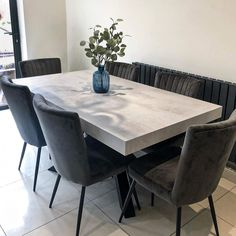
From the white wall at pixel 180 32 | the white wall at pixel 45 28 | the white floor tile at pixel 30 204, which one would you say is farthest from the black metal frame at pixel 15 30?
the white floor tile at pixel 30 204

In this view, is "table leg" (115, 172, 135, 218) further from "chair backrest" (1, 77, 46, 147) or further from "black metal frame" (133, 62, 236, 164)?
"black metal frame" (133, 62, 236, 164)

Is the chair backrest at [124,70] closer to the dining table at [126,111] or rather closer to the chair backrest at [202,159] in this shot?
the dining table at [126,111]

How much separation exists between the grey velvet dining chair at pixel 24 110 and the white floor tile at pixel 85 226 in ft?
2.00

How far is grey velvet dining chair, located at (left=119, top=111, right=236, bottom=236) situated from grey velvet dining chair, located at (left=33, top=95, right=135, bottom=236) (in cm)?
15

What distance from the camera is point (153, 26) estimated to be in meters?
3.00

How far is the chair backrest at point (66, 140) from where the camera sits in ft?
4.76

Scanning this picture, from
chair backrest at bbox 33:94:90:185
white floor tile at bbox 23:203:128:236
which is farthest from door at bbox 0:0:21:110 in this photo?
chair backrest at bbox 33:94:90:185

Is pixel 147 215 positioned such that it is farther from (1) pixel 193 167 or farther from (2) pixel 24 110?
(2) pixel 24 110

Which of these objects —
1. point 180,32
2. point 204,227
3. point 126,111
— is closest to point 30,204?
point 126,111

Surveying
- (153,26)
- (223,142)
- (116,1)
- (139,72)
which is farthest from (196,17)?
(223,142)

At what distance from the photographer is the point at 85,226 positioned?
6.29 ft

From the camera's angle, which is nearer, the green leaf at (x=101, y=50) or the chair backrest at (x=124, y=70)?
the green leaf at (x=101, y=50)

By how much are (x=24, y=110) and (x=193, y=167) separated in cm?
128

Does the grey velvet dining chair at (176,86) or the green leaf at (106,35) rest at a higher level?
the green leaf at (106,35)
